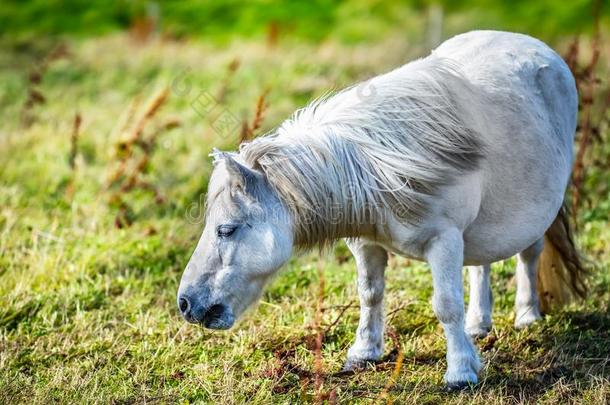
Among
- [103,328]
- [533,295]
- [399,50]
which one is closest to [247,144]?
[103,328]

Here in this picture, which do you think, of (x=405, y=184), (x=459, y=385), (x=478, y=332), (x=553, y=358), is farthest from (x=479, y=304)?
(x=405, y=184)

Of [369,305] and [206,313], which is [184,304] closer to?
[206,313]

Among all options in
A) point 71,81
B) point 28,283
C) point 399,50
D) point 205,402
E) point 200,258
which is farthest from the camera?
point 399,50

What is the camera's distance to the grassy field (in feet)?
14.1

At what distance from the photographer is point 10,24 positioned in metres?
19.3

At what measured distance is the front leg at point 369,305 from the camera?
4562 mm

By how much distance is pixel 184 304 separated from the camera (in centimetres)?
384

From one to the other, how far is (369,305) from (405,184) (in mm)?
1012

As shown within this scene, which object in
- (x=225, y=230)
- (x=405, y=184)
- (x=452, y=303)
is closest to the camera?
(x=225, y=230)

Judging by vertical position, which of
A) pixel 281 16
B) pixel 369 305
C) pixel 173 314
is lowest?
pixel 281 16

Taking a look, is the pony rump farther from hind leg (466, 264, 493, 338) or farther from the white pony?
hind leg (466, 264, 493, 338)

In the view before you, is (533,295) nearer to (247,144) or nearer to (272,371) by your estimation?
(272,371)

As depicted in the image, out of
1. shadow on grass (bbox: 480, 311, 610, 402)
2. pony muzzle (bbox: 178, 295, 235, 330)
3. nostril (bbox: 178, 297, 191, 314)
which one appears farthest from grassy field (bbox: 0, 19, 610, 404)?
nostril (bbox: 178, 297, 191, 314)

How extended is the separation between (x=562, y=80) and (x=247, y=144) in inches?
82.5
